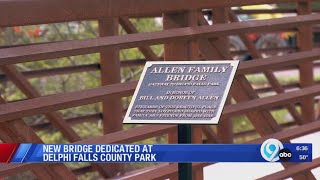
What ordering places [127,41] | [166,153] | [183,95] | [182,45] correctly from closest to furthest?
[166,153] < [183,95] < [127,41] < [182,45]

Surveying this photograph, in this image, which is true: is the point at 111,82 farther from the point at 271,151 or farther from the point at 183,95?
the point at 271,151

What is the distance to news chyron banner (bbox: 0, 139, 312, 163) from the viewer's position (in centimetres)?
335

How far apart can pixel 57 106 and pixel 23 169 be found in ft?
1.25

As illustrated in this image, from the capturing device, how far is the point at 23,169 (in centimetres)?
414

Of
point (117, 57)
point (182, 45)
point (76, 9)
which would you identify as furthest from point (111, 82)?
point (76, 9)

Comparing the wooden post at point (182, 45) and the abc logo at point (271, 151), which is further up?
the wooden post at point (182, 45)

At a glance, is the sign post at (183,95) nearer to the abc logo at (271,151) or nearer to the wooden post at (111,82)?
the abc logo at (271,151)

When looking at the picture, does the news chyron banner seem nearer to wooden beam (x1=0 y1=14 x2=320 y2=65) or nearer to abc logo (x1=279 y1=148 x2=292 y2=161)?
abc logo (x1=279 y1=148 x2=292 y2=161)

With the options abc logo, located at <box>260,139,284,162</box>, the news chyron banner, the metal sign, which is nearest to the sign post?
the metal sign

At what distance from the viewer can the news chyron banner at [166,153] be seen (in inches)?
132

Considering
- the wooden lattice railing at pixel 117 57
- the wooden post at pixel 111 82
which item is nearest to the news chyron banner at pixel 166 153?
the wooden lattice railing at pixel 117 57

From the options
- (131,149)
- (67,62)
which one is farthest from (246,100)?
(67,62)

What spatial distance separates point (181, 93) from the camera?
3596mm

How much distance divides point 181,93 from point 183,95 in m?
0.01
